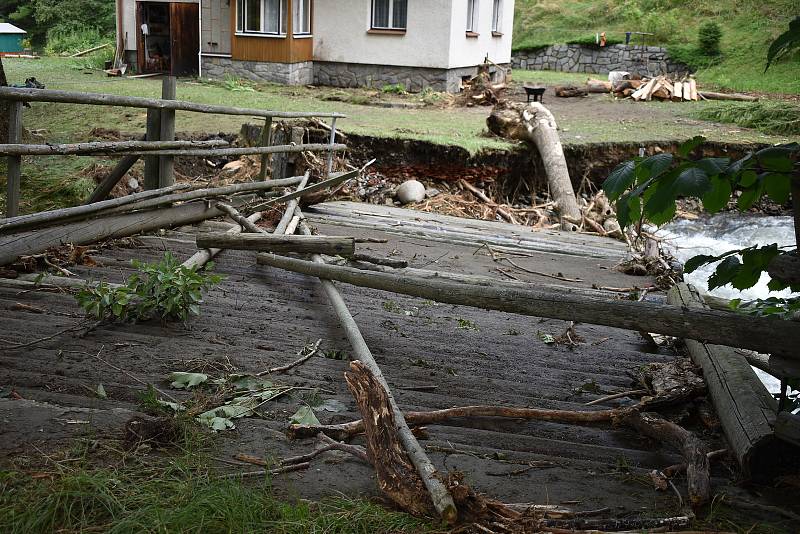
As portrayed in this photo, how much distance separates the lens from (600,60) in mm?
31547

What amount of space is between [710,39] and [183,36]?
17.7m

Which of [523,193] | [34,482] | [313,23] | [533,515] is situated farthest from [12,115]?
[313,23]

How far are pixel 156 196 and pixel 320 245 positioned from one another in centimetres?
189

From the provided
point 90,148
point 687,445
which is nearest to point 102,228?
point 90,148

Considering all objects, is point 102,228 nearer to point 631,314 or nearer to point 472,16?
point 631,314

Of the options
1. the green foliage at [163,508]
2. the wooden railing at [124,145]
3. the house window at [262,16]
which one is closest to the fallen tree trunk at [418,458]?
the green foliage at [163,508]

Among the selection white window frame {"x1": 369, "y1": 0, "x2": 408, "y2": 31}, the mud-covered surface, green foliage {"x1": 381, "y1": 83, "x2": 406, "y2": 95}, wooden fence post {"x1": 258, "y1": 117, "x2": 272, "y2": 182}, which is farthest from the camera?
white window frame {"x1": 369, "y1": 0, "x2": 408, "y2": 31}

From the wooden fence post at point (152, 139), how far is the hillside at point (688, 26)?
21070 mm

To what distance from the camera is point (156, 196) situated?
7.23 m

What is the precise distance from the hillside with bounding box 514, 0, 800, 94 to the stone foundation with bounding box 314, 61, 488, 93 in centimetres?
891

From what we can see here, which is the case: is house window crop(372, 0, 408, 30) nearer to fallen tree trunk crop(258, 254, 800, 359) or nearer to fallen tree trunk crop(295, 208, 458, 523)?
fallen tree trunk crop(258, 254, 800, 359)

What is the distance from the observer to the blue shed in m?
27.7

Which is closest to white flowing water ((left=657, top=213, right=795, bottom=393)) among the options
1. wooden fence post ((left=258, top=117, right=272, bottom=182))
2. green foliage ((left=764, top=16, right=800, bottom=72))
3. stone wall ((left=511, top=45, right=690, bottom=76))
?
wooden fence post ((left=258, top=117, right=272, bottom=182))

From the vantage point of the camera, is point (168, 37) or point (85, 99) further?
point (168, 37)
